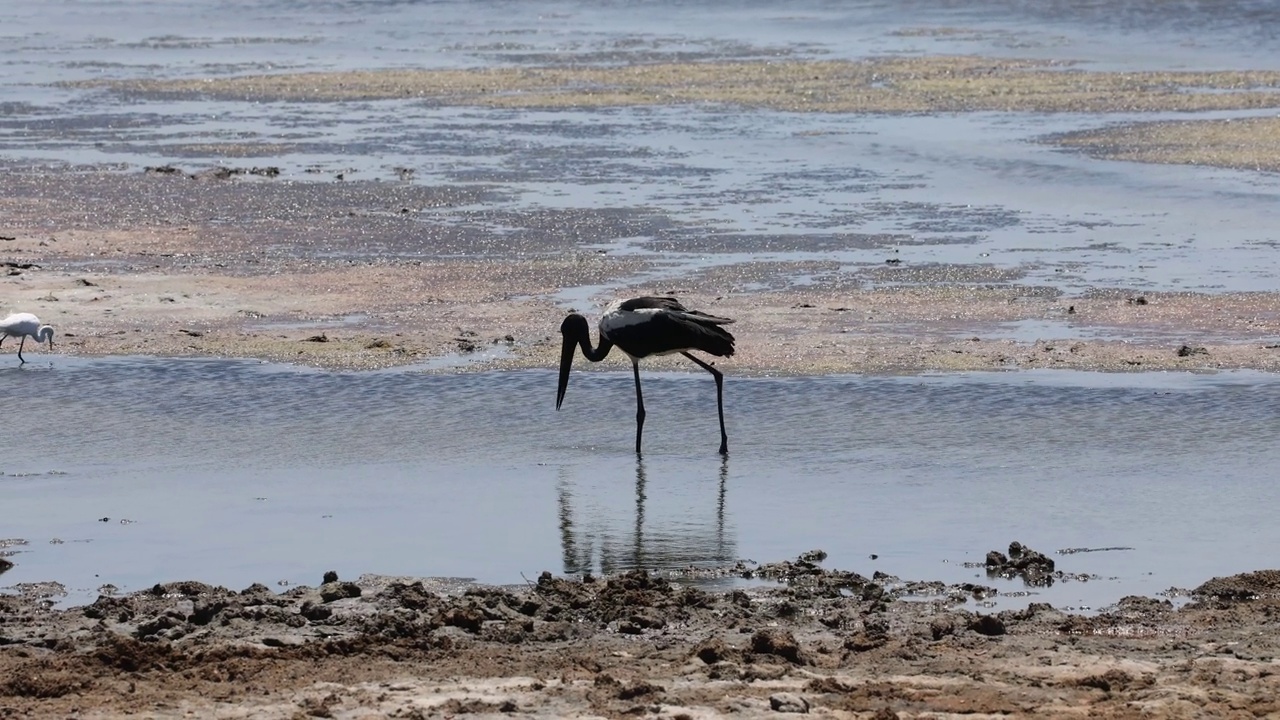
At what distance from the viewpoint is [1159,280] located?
54.0 feet

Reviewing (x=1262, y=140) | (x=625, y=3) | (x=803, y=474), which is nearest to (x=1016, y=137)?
(x=1262, y=140)

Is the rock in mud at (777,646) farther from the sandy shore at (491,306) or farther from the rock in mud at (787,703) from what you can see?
the sandy shore at (491,306)

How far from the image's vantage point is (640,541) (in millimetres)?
9812

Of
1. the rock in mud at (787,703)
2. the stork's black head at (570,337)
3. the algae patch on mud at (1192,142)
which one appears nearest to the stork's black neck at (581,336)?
the stork's black head at (570,337)

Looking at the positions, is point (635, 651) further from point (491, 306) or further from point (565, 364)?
point (491, 306)

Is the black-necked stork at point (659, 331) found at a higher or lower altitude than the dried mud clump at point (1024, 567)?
higher

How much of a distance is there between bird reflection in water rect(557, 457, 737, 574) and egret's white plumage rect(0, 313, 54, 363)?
5.12 m

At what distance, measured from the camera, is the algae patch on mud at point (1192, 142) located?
2319 cm

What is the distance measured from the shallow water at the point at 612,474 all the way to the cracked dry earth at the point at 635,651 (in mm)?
541

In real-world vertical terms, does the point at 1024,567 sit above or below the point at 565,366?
below

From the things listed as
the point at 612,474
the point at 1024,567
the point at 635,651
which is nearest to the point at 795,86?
the point at 612,474

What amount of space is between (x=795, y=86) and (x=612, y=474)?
70.8 ft

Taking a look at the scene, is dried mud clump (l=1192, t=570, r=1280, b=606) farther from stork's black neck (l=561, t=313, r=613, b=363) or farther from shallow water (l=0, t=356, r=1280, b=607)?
stork's black neck (l=561, t=313, r=613, b=363)

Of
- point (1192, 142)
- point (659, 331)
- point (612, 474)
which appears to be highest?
point (1192, 142)
